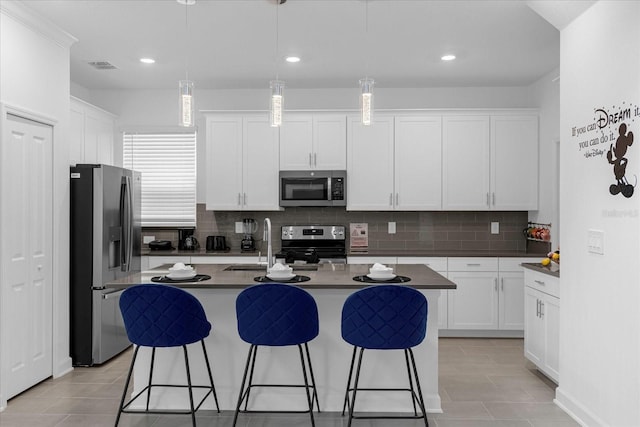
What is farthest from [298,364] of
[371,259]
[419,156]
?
[419,156]

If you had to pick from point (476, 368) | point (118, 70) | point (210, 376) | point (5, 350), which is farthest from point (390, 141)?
point (5, 350)

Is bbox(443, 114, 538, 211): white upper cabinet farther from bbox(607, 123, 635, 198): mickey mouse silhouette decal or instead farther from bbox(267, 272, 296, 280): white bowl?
bbox(267, 272, 296, 280): white bowl

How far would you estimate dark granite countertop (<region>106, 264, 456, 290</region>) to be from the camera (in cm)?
301

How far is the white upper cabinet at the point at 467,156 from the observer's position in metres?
5.52

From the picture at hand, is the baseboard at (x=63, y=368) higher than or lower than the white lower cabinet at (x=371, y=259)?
lower

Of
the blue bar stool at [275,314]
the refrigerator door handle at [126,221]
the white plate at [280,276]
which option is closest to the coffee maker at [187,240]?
the refrigerator door handle at [126,221]

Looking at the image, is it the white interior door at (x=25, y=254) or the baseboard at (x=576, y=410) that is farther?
the white interior door at (x=25, y=254)

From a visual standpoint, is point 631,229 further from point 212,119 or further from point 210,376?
point 212,119

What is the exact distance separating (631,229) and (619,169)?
344mm

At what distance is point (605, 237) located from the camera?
2.88m

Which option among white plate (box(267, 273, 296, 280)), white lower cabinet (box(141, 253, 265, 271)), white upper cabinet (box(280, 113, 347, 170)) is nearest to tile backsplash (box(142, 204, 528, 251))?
white lower cabinet (box(141, 253, 265, 271))

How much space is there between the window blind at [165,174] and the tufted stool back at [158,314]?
3.21 metres

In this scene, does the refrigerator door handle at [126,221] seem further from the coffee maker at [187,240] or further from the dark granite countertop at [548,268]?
the dark granite countertop at [548,268]

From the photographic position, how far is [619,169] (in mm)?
2740
